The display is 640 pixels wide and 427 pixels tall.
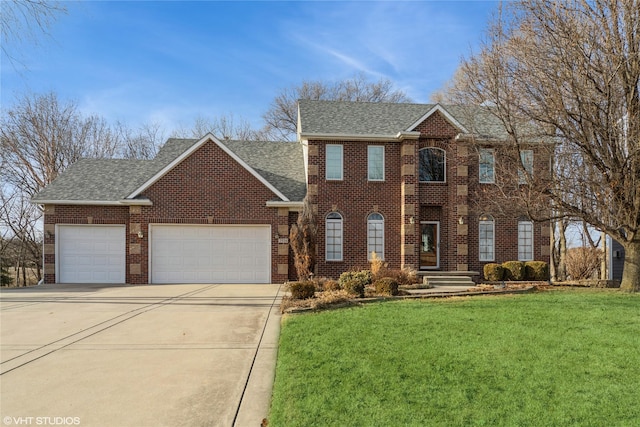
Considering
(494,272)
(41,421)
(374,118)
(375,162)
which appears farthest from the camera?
(374,118)

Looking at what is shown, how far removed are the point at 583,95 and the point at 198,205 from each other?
1374cm

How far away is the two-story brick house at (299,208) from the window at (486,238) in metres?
0.04

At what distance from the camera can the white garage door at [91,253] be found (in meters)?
17.3

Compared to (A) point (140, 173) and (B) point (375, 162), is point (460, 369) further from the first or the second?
(A) point (140, 173)

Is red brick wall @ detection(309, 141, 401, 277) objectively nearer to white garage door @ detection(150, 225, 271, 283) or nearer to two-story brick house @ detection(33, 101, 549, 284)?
two-story brick house @ detection(33, 101, 549, 284)

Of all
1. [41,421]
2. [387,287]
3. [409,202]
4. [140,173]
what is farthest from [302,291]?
[140,173]

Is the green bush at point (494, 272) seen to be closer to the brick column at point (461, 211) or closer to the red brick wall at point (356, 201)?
the brick column at point (461, 211)

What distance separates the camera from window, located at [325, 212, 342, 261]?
1767 cm

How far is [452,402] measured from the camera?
4.52 metres

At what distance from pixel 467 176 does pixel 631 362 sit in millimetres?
12913

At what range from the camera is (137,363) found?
246 inches

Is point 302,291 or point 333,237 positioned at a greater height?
point 333,237

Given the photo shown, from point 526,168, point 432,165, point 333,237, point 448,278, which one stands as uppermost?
point 432,165

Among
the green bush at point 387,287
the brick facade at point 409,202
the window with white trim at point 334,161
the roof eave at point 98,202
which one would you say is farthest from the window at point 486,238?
the roof eave at point 98,202
